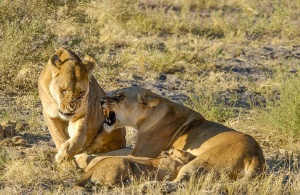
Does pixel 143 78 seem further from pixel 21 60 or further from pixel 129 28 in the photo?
pixel 129 28

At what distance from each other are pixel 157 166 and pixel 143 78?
4.85 meters

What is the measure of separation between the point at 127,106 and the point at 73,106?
58cm

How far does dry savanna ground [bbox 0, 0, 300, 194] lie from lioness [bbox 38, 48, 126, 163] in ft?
0.91

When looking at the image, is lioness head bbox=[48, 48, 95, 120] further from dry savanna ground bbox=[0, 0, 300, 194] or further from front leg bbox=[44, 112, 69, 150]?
dry savanna ground bbox=[0, 0, 300, 194]

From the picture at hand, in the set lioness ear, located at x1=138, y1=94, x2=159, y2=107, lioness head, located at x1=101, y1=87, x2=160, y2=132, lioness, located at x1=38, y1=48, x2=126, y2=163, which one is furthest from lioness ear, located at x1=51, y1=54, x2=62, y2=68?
lioness ear, located at x1=138, y1=94, x2=159, y2=107

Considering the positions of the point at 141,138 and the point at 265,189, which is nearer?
the point at 265,189

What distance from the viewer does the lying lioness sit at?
22.2ft

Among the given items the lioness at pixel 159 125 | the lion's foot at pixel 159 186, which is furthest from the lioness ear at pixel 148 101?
the lion's foot at pixel 159 186

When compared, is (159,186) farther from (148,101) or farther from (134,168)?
(148,101)

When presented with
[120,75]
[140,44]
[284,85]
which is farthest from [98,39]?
[284,85]

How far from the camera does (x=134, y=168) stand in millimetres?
6930

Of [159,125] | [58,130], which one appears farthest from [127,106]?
[58,130]

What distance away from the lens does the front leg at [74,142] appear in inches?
301

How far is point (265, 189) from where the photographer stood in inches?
270
